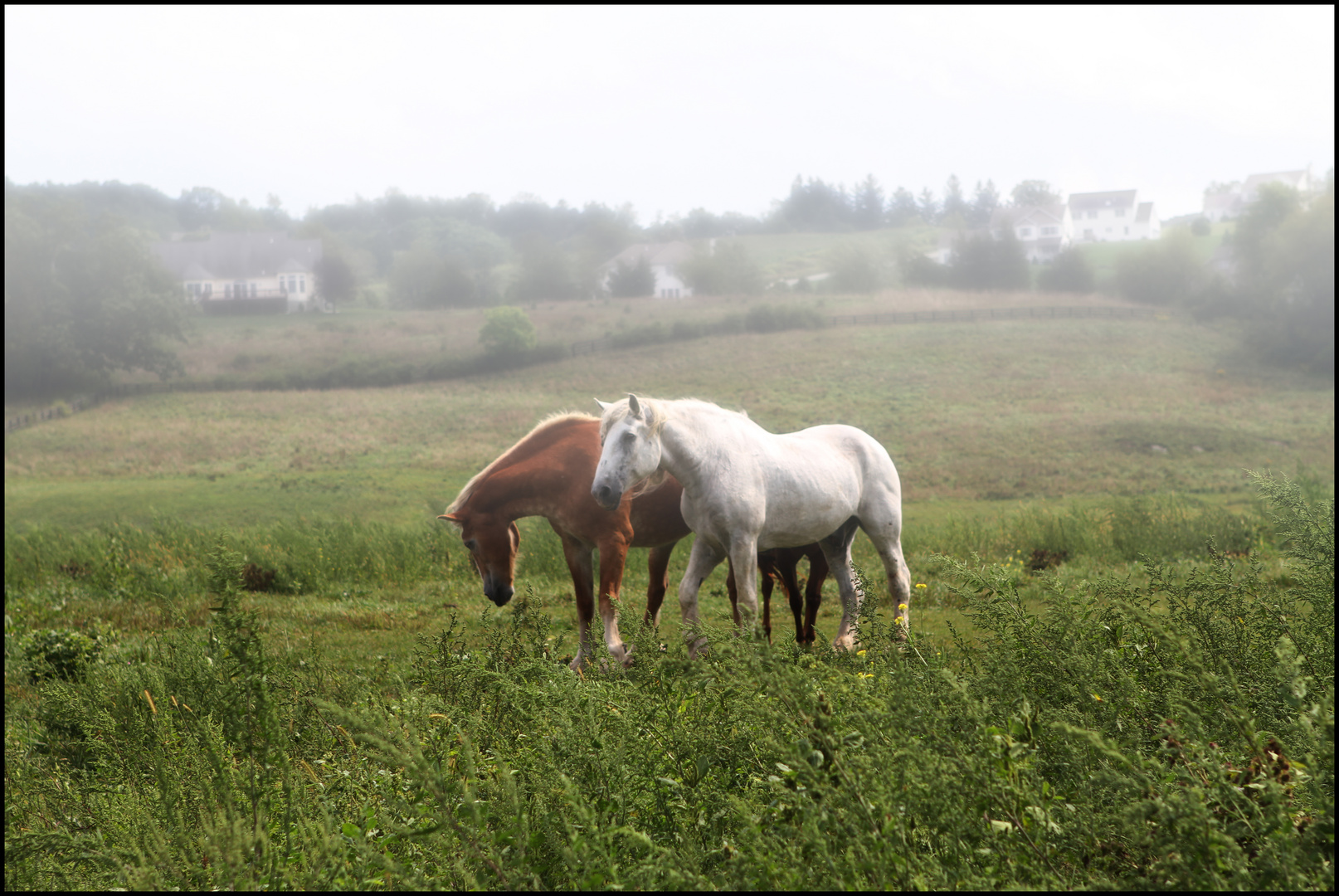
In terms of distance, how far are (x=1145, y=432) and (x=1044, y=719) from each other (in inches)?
1077

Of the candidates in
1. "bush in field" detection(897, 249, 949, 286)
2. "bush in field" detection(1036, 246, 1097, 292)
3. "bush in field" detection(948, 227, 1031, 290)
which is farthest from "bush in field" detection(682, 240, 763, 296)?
"bush in field" detection(1036, 246, 1097, 292)

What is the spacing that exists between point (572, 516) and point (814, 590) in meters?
1.87

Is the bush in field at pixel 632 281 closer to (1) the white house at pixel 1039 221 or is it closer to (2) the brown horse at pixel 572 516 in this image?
(1) the white house at pixel 1039 221

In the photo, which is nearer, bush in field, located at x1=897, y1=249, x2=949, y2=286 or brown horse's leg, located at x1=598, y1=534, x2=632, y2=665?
brown horse's leg, located at x1=598, y1=534, x2=632, y2=665

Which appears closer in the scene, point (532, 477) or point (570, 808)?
point (570, 808)

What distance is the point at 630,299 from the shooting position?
181ft

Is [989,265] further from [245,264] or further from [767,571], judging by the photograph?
[245,264]

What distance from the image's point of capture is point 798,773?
2.51 m

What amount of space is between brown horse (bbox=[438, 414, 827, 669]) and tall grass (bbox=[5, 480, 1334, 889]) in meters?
1.56

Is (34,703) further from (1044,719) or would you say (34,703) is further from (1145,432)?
(1145,432)

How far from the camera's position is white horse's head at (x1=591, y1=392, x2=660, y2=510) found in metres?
4.48

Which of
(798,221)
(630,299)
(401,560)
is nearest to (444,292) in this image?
(630,299)

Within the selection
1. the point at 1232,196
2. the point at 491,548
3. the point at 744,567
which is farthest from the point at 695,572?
the point at 1232,196

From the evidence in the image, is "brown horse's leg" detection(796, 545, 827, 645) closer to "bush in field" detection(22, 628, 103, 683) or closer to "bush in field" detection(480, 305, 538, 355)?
"bush in field" detection(22, 628, 103, 683)
